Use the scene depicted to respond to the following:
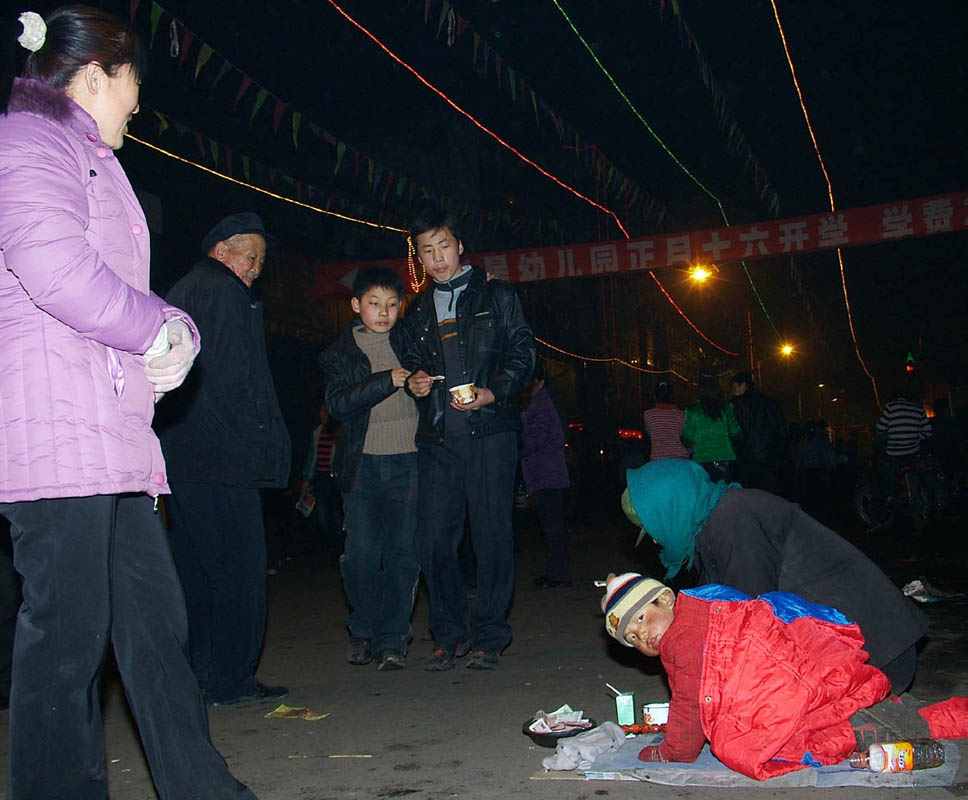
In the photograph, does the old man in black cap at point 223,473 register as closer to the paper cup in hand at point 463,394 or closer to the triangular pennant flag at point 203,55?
the paper cup in hand at point 463,394

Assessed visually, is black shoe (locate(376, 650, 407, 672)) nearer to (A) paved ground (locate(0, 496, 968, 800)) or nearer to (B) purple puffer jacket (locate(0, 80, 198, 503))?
(A) paved ground (locate(0, 496, 968, 800))

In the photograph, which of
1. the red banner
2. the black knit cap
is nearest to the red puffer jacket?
the black knit cap

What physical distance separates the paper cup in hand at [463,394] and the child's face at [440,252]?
670 millimetres

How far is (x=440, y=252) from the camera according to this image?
4.64 m

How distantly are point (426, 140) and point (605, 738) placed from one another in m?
15.1

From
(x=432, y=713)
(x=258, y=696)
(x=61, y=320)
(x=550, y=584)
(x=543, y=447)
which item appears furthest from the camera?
(x=543, y=447)

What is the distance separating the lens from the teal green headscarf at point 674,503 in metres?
3.24

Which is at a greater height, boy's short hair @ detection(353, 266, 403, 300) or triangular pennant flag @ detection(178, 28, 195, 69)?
triangular pennant flag @ detection(178, 28, 195, 69)

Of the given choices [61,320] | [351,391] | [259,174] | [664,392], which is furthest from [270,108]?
[61,320]

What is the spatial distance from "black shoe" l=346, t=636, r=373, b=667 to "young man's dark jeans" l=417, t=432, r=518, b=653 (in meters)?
0.42

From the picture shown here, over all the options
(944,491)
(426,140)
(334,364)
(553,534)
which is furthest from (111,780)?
(426,140)

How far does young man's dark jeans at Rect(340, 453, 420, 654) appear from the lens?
473 centimetres

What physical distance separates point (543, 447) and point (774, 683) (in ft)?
17.4

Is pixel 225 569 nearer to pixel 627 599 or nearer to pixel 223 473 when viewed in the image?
pixel 223 473
